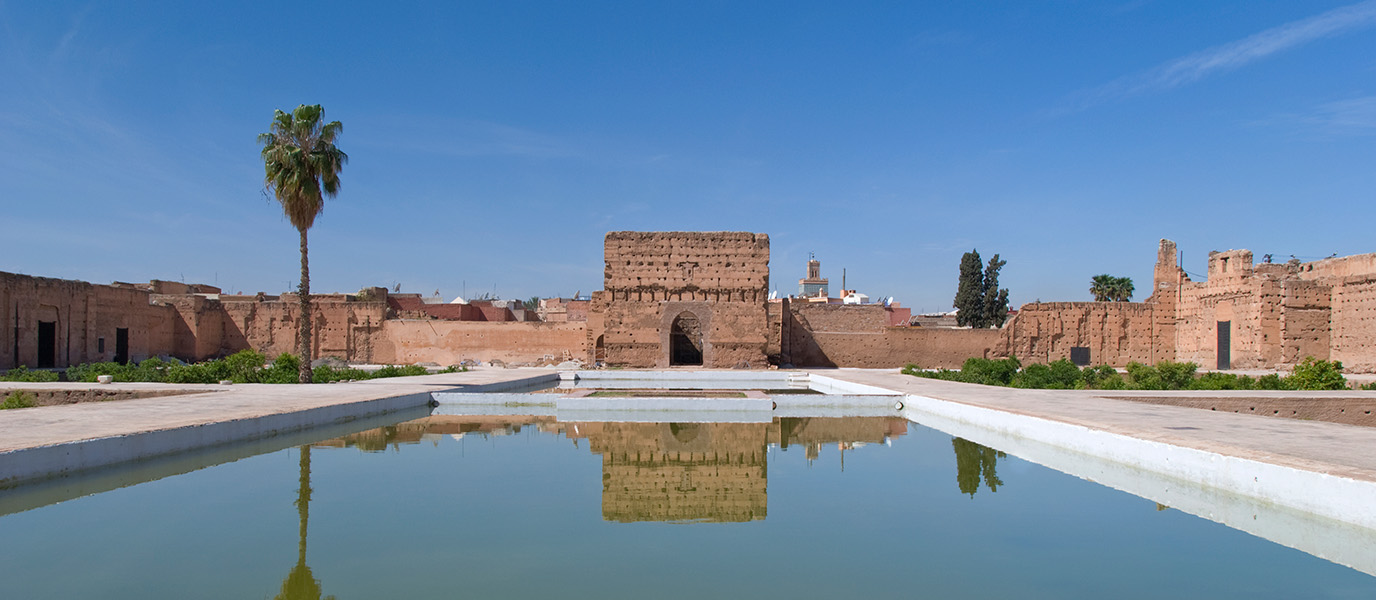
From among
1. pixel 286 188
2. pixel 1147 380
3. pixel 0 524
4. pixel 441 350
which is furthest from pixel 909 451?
pixel 441 350

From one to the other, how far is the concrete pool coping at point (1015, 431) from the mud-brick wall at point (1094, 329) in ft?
53.3

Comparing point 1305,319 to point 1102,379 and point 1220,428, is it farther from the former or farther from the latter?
point 1220,428

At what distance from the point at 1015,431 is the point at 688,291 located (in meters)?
16.2

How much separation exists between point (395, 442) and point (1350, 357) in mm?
24571

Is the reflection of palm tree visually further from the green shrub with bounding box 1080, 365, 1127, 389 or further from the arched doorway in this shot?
the arched doorway

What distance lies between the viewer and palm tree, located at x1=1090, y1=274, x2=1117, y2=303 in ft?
132

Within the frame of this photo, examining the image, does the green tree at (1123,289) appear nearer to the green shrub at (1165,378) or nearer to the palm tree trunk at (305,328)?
the green shrub at (1165,378)

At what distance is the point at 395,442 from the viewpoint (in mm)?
9484

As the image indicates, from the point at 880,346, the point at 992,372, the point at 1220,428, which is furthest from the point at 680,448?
the point at 880,346

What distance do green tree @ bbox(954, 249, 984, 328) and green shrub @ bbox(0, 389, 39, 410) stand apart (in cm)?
3271

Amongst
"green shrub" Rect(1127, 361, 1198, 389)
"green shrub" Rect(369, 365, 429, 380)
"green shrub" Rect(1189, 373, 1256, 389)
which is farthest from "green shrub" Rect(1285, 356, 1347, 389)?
Answer: "green shrub" Rect(369, 365, 429, 380)

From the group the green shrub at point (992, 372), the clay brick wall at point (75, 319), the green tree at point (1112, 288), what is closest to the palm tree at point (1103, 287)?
the green tree at point (1112, 288)

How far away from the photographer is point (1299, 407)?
40.1 feet

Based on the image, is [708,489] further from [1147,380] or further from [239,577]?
[1147,380]
